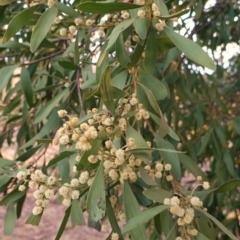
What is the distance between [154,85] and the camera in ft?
2.25

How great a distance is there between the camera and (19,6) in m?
1.70

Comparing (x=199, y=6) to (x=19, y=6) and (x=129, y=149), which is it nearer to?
(x=129, y=149)

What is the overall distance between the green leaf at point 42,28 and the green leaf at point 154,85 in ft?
0.53

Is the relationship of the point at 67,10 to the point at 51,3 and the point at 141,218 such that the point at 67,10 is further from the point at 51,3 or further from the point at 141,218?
the point at 141,218

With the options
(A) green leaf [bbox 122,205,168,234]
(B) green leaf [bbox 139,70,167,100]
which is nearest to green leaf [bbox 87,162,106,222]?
(A) green leaf [bbox 122,205,168,234]

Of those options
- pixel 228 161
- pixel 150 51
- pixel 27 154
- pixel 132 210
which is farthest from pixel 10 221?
pixel 228 161

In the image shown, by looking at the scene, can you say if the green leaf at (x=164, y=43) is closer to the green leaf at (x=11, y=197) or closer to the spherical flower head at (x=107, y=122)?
the spherical flower head at (x=107, y=122)

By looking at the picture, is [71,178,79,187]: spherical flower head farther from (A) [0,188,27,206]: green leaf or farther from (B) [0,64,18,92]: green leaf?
(B) [0,64,18,92]: green leaf

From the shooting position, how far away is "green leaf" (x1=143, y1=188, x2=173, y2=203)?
60 centimetres

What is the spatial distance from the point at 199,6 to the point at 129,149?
2.25 feet

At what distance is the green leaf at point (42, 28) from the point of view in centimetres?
69

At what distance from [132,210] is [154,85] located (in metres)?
0.19

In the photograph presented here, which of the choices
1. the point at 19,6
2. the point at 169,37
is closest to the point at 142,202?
the point at 169,37

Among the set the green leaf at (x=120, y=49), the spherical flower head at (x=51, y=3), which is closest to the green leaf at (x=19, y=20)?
the spherical flower head at (x=51, y=3)
